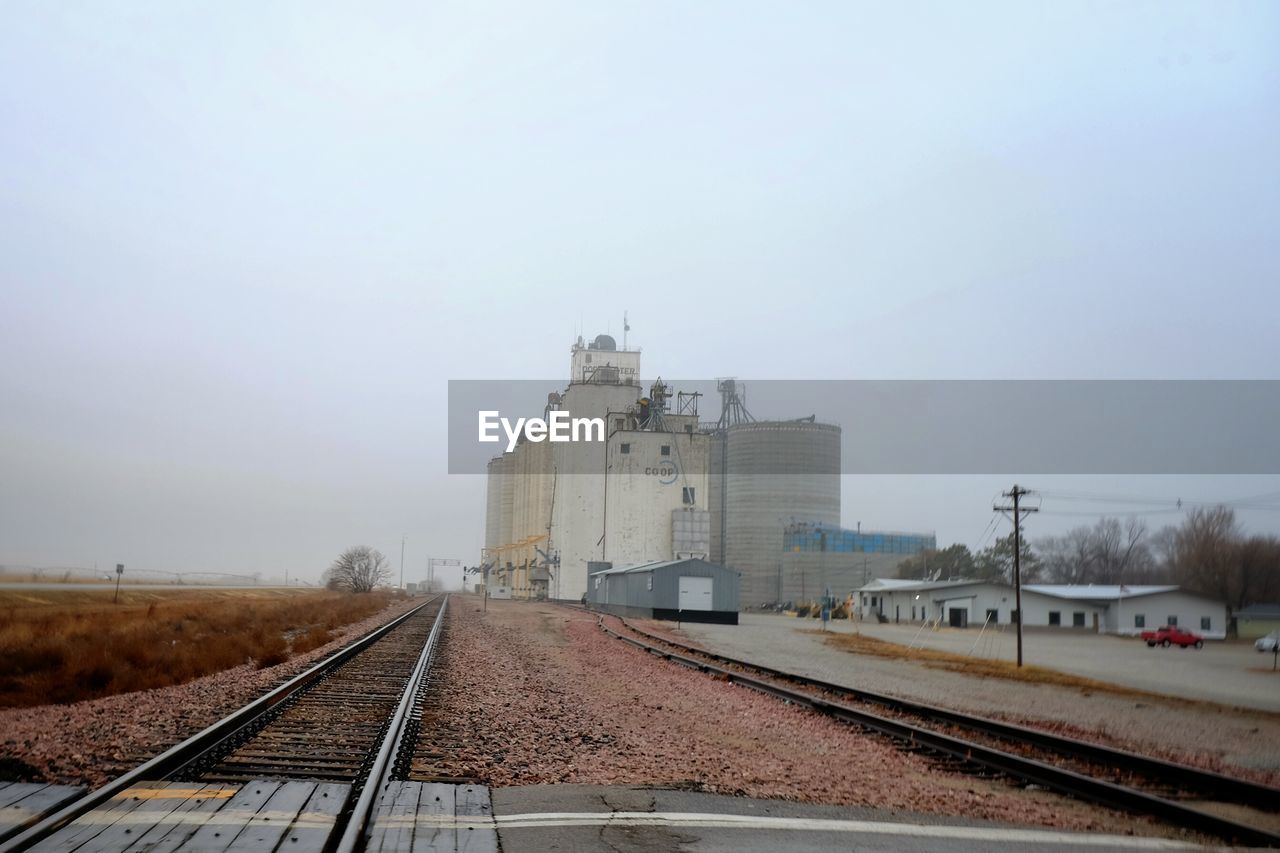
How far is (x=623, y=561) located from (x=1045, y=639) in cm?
3504

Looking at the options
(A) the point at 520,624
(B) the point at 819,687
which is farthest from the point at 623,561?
(B) the point at 819,687

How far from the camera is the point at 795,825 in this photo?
7.18m

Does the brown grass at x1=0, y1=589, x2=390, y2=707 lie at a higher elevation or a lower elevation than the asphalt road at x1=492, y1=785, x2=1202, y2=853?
lower

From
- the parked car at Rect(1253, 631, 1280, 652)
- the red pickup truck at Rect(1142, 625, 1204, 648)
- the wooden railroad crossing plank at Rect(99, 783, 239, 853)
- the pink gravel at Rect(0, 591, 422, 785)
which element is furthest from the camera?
the red pickup truck at Rect(1142, 625, 1204, 648)

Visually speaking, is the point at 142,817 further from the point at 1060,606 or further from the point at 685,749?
the point at 1060,606

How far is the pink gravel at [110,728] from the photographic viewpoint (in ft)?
26.2

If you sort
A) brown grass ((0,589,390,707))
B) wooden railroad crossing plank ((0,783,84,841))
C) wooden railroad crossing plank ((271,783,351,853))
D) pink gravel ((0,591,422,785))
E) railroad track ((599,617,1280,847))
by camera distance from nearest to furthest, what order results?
1. wooden railroad crossing plank ((271,783,351,853))
2. wooden railroad crossing plank ((0,783,84,841))
3. railroad track ((599,617,1280,847))
4. pink gravel ((0,591,422,785))
5. brown grass ((0,589,390,707))

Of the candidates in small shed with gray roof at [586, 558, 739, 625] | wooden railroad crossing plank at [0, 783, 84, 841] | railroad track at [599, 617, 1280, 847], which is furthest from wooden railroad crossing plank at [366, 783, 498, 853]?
small shed with gray roof at [586, 558, 739, 625]

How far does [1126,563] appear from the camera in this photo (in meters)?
39.8

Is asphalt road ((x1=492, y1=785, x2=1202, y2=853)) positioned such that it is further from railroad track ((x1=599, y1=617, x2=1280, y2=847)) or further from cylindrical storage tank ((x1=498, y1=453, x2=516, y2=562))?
cylindrical storage tank ((x1=498, y1=453, x2=516, y2=562))

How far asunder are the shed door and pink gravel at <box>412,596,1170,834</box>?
2907 centimetres

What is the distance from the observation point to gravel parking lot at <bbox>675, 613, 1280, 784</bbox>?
14.1m

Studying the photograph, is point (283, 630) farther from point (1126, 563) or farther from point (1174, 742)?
point (1126, 563)

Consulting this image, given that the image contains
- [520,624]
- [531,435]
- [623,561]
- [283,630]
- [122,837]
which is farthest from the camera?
[531,435]
